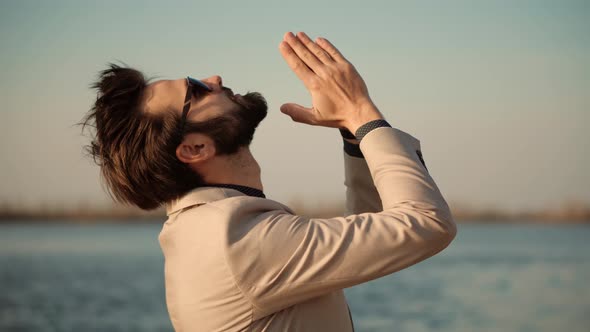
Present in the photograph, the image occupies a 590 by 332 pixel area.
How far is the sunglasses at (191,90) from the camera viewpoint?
87.4 inches

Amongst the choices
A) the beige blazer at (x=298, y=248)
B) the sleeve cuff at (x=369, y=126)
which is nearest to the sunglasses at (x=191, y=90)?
the beige blazer at (x=298, y=248)

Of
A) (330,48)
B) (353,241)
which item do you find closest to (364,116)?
(330,48)

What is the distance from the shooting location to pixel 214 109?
2244 millimetres

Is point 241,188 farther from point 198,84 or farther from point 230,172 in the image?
point 198,84

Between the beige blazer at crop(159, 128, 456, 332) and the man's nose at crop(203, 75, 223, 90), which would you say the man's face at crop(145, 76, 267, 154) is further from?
the beige blazer at crop(159, 128, 456, 332)

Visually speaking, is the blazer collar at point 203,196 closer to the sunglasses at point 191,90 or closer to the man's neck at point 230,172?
the man's neck at point 230,172

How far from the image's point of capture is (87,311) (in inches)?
567

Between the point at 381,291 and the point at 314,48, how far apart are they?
629 inches

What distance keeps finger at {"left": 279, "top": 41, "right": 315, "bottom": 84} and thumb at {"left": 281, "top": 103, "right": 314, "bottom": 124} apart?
0.11 meters

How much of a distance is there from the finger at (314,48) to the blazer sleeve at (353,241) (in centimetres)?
26

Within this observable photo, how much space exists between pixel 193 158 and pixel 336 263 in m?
0.58

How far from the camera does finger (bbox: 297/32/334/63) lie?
6.79 ft

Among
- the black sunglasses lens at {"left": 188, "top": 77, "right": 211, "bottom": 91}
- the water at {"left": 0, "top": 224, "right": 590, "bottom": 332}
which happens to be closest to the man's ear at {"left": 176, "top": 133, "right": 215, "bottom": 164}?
the black sunglasses lens at {"left": 188, "top": 77, "right": 211, "bottom": 91}

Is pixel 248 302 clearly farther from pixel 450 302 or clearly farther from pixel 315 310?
pixel 450 302
